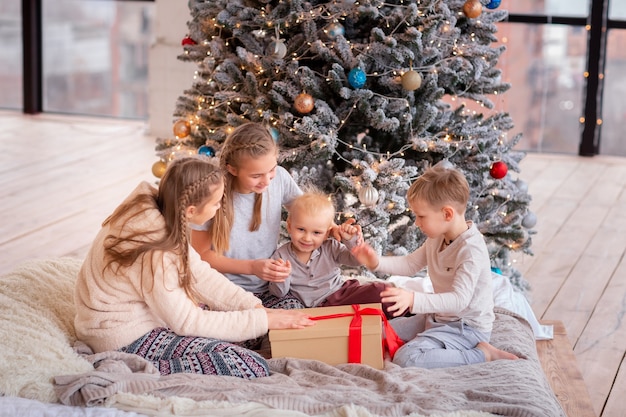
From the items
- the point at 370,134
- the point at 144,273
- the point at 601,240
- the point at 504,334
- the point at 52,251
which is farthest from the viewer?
the point at 601,240

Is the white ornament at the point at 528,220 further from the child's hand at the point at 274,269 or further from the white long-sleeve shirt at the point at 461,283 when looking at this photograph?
the child's hand at the point at 274,269

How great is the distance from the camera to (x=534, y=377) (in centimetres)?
262

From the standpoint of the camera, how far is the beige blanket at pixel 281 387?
93.3 inches

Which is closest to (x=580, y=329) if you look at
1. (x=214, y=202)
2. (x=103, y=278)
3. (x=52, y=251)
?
(x=214, y=202)

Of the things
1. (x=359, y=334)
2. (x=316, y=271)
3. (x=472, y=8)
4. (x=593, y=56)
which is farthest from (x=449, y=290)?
(x=593, y=56)

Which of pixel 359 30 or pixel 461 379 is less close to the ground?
pixel 359 30

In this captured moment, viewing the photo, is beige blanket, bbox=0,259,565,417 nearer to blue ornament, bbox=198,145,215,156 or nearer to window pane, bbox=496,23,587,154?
blue ornament, bbox=198,145,215,156

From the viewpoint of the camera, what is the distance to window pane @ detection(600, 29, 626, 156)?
22.3ft

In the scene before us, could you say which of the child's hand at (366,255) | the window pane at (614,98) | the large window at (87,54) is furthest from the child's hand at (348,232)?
the large window at (87,54)

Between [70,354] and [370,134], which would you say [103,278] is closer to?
[70,354]

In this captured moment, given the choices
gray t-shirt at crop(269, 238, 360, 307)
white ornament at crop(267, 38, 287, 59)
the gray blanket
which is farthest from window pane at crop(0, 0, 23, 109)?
the gray blanket

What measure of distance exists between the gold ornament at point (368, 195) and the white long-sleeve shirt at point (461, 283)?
0.58m

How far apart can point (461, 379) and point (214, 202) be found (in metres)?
0.83

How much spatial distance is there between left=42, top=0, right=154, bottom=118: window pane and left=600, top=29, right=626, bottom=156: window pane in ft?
11.6
